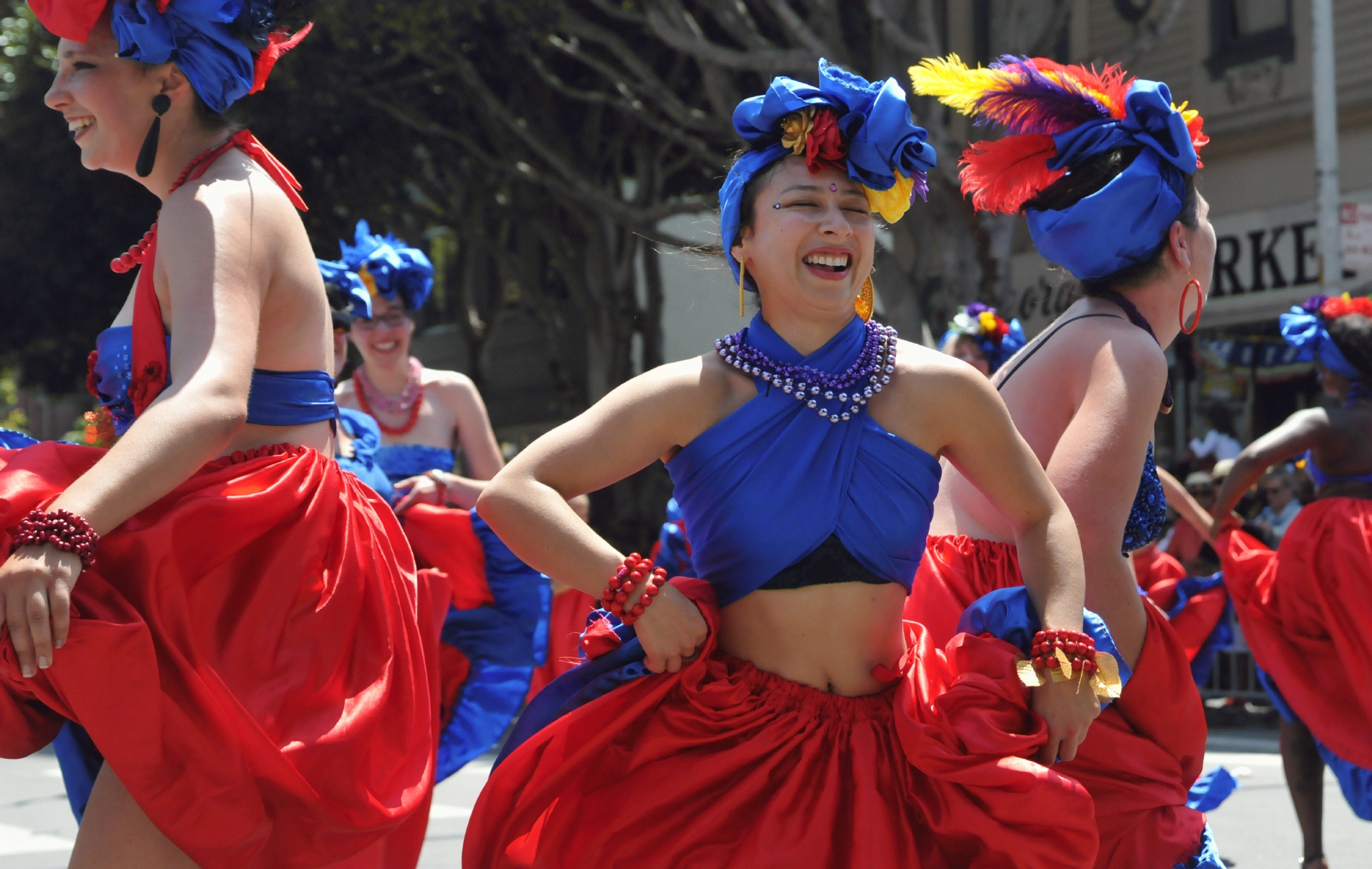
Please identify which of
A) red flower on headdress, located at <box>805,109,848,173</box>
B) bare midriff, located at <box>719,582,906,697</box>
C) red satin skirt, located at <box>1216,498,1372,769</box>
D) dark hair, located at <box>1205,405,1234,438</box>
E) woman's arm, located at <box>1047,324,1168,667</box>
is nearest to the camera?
bare midriff, located at <box>719,582,906,697</box>

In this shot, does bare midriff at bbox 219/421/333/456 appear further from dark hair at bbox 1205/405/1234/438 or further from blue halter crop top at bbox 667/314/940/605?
dark hair at bbox 1205/405/1234/438

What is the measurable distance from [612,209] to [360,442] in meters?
11.3

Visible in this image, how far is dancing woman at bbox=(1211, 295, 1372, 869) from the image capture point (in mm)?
5574

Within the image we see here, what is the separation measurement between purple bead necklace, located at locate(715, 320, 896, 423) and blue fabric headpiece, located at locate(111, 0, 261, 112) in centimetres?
115

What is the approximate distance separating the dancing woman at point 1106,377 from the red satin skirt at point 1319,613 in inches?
92.9

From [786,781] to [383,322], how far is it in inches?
165

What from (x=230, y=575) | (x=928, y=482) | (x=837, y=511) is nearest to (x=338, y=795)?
(x=230, y=575)

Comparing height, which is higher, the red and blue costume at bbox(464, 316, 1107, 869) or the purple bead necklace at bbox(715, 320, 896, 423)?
the purple bead necklace at bbox(715, 320, 896, 423)

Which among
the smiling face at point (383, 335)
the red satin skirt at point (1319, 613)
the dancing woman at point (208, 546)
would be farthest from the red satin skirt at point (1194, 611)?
the dancing woman at point (208, 546)

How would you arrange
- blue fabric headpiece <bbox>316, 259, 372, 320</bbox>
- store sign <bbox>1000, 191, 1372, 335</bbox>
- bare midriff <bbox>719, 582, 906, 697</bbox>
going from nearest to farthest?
bare midriff <bbox>719, 582, 906, 697</bbox> < blue fabric headpiece <bbox>316, 259, 372, 320</bbox> < store sign <bbox>1000, 191, 1372, 335</bbox>

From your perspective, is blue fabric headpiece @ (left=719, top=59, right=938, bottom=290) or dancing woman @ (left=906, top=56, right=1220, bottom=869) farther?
dancing woman @ (left=906, top=56, right=1220, bottom=869)

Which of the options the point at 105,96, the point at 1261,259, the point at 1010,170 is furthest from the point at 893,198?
the point at 1261,259

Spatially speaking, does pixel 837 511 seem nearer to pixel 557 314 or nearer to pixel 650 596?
pixel 650 596

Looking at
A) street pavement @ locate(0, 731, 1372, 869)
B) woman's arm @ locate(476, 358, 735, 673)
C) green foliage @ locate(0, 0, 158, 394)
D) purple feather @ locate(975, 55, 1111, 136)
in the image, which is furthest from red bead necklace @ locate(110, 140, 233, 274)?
green foliage @ locate(0, 0, 158, 394)
